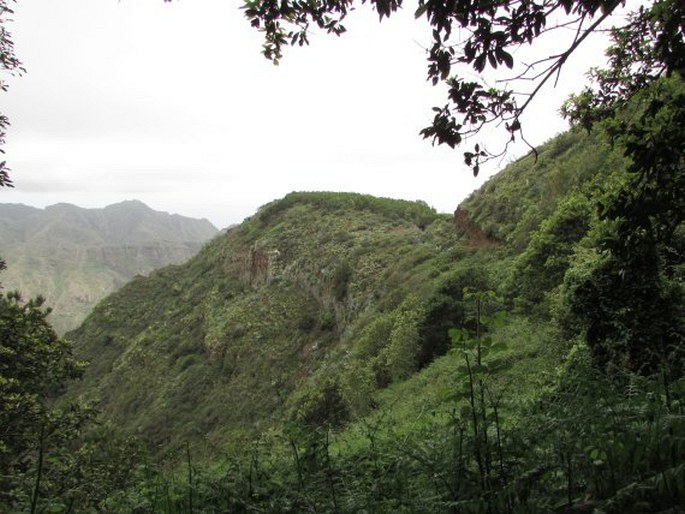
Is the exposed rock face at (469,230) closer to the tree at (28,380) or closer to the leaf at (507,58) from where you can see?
the tree at (28,380)

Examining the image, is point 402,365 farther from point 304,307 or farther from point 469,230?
point 304,307

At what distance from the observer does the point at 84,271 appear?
187 m

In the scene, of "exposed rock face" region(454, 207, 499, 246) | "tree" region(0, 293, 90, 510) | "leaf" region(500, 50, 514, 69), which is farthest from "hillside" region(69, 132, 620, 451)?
"leaf" region(500, 50, 514, 69)

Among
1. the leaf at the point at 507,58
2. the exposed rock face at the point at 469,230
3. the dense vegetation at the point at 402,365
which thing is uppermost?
the exposed rock face at the point at 469,230

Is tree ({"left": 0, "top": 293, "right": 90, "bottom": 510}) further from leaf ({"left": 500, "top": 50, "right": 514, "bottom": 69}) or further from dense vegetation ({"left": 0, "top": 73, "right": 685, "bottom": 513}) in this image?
leaf ({"left": 500, "top": 50, "right": 514, "bottom": 69})

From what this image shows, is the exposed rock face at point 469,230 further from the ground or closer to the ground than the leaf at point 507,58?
further from the ground

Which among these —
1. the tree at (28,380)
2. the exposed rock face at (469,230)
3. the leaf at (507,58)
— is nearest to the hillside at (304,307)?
the exposed rock face at (469,230)

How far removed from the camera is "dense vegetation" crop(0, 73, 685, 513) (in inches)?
110

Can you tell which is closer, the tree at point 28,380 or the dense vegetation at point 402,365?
the dense vegetation at point 402,365

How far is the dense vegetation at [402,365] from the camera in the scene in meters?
2.79

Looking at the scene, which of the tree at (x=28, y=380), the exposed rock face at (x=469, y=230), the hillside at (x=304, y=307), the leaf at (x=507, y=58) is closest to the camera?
the leaf at (x=507, y=58)

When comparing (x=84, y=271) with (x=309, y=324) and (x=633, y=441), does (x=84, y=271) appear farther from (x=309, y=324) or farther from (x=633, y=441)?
(x=633, y=441)

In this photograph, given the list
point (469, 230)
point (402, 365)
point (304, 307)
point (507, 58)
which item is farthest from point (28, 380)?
point (304, 307)

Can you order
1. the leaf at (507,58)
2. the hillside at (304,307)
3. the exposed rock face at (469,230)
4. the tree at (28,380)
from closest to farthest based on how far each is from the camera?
the leaf at (507,58)
the tree at (28,380)
the hillside at (304,307)
the exposed rock face at (469,230)
